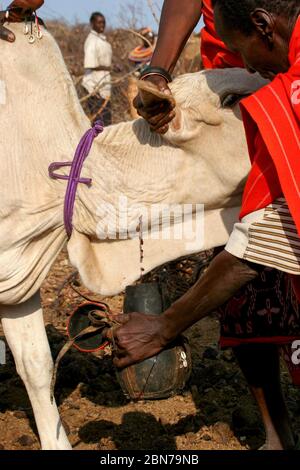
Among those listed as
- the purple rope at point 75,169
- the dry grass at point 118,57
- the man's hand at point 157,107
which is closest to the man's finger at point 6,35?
the purple rope at point 75,169

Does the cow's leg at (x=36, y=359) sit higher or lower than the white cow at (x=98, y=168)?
lower

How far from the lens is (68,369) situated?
13.9 ft

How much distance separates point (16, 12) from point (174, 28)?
0.58 meters

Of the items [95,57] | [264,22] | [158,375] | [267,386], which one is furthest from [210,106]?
[95,57]

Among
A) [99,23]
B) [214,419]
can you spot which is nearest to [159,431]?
[214,419]

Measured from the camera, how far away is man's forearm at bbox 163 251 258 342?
2.38 meters

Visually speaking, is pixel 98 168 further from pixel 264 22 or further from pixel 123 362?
pixel 264 22

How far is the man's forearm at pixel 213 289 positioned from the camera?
2.38 m

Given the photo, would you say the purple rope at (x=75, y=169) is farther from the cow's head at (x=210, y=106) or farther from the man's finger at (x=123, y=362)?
the man's finger at (x=123, y=362)

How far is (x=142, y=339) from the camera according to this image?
254 centimetres

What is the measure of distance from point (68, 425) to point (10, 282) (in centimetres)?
101

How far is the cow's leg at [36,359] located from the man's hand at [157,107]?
93 centimetres

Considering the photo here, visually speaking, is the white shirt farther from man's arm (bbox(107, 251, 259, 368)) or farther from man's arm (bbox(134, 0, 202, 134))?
man's arm (bbox(107, 251, 259, 368))

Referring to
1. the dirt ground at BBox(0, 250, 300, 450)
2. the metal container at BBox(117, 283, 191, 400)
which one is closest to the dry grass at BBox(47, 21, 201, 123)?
the dirt ground at BBox(0, 250, 300, 450)
